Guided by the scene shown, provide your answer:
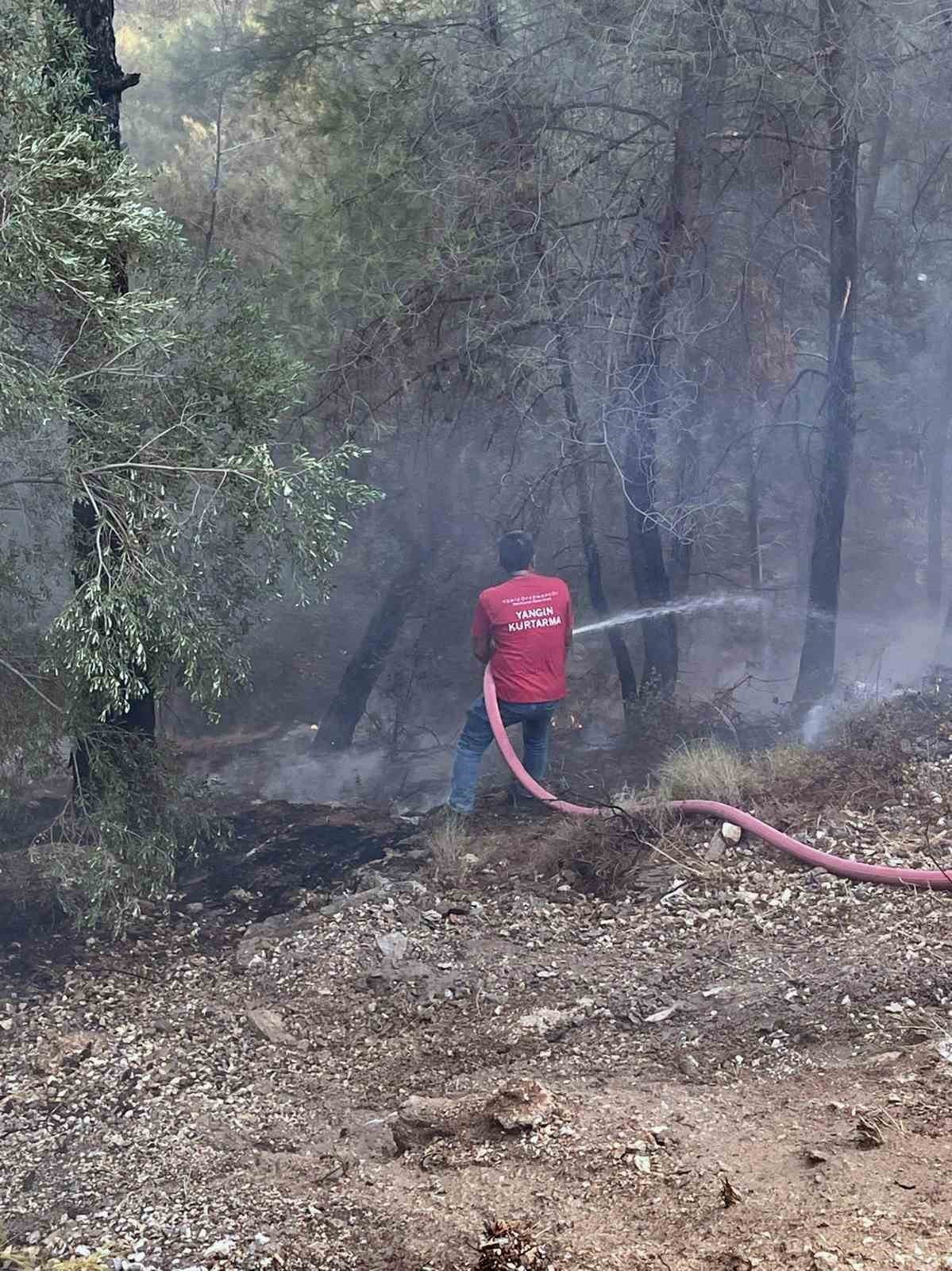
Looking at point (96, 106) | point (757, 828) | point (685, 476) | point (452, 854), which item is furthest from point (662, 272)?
point (452, 854)

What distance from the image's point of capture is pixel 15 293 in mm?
5270

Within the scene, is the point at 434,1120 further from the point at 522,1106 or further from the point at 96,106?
the point at 96,106

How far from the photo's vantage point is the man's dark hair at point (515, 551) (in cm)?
771

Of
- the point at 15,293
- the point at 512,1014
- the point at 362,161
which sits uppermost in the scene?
the point at 362,161

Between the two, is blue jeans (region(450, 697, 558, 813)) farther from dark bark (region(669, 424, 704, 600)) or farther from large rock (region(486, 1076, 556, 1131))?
large rock (region(486, 1076, 556, 1131))

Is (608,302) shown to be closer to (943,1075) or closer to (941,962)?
(941,962)

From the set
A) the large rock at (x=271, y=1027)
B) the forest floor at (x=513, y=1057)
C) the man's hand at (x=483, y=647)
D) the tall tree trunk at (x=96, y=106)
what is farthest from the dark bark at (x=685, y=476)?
the large rock at (x=271, y=1027)

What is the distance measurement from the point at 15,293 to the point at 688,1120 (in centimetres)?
445

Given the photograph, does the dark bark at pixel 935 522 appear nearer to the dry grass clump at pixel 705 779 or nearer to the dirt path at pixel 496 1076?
the dry grass clump at pixel 705 779

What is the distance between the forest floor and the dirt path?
0.01 meters

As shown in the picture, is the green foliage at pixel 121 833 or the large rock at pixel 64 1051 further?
the green foliage at pixel 121 833

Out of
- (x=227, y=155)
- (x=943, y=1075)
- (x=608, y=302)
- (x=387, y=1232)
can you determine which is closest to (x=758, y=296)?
(x=608, y=302)

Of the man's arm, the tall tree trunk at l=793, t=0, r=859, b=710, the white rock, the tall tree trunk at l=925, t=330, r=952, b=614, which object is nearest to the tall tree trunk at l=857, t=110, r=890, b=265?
the tall tree trunk at l=793, t=0, r=859, b=710

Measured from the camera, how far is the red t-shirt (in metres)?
7.58
